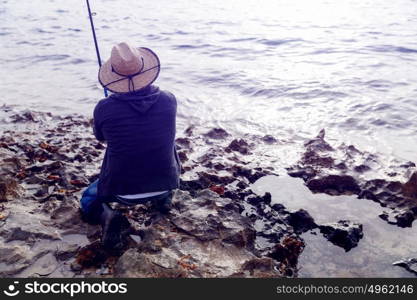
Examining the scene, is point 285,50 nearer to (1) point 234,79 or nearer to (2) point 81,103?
(1) point 234,79

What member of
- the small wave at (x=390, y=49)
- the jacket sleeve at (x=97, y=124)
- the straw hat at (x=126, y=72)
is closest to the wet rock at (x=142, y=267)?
the jacket sleeve at (x=97, y=124)

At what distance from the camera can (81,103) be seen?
953 centimetres

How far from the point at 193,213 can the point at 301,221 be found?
1.28 meters

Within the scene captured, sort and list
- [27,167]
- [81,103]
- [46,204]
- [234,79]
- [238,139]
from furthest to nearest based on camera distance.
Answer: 1. [234,79]
2. [81,103]
3. [238,139]
4. [27,167]
5. [46,204]

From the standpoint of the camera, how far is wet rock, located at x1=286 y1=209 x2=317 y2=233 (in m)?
4.63

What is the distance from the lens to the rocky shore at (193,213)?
3846 millimetres

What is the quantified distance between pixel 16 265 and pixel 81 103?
623 centimetres

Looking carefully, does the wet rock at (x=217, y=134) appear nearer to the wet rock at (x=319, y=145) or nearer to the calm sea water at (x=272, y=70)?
the calm sea water at (x=272, y=70)

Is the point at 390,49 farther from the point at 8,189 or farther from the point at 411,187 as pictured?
the point at 8,189

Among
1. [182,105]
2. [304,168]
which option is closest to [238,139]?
[304,168]

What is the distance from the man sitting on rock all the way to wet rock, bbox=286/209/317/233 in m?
1.50

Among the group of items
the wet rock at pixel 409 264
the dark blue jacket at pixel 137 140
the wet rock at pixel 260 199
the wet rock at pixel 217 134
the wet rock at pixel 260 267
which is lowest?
the wet rock at pixel 217 134

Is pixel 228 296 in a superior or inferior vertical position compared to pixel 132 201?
inferior

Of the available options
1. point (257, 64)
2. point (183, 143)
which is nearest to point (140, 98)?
point (183, 143)
